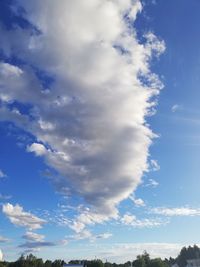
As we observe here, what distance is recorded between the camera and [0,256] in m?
149

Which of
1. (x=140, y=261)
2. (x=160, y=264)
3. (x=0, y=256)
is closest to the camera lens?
(x=0, y=256)

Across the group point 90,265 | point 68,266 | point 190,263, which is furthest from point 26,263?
point 190,263

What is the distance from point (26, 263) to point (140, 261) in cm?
6395

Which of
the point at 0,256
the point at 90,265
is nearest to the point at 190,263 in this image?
the point at 90,265

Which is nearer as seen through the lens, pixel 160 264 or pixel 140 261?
pixel 160 264

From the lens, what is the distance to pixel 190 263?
184m

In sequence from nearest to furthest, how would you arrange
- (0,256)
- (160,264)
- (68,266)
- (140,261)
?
(0,256)
(160,264)
(68,266)
(140,261)

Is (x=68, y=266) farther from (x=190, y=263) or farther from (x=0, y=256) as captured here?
(x=190, y=263)

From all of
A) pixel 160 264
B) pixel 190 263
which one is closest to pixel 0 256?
pixel 160 264

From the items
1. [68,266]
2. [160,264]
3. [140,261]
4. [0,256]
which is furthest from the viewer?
[140,261]

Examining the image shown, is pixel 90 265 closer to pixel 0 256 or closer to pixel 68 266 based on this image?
pixel 68 266

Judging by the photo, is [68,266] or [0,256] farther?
[68,266]

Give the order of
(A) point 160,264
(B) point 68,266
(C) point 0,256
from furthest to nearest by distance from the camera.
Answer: (B) point 68,266 → (A) point 160,264 → (C) point 0,256

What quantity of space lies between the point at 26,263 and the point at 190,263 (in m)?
84.1
